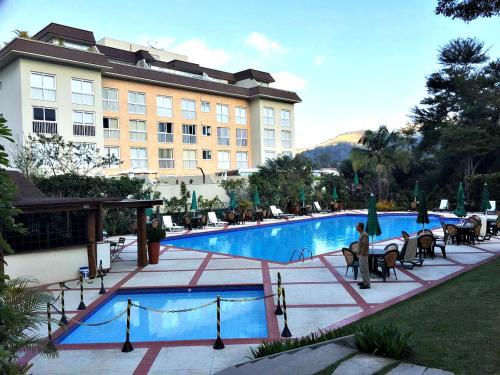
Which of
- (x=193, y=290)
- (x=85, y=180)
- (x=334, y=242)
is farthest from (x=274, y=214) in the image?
(x=193, y=290)

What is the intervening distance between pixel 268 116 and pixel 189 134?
938 centimetres

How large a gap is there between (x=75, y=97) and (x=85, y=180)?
11.4 metres

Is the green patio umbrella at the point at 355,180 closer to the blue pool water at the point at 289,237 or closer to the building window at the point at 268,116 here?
the blue pool water at the point at 289,237

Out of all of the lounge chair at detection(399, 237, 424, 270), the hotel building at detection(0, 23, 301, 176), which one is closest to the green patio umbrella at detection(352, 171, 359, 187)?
the hotel building at detection(0, 23, 301, 176)

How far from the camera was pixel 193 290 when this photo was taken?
11.0 m

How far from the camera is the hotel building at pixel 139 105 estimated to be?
2792cm

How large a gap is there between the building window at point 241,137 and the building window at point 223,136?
1433mm

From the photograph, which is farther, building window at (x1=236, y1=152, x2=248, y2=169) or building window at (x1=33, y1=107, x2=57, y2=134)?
building window at (x1=236, y1=152, x2=248, y2=169)

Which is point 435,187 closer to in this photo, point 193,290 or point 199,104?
point 199,104

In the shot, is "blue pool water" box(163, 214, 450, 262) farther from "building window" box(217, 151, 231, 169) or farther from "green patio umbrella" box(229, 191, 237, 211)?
"building window" box(217, 151, 231, 169)

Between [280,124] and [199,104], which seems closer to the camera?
[199,104]

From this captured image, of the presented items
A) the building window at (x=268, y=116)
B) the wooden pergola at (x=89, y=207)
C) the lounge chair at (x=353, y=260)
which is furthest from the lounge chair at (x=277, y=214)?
the lounge chair at (x=353, y=260)

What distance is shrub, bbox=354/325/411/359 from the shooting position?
5.16 metres

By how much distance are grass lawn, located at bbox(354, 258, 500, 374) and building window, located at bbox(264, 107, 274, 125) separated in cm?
3503
